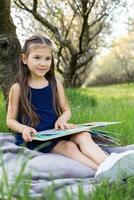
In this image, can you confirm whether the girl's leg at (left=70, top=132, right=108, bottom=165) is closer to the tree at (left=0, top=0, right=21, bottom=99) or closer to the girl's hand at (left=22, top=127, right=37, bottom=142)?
the girl's hand at (left=22, top=127, right=37, bottom=142)

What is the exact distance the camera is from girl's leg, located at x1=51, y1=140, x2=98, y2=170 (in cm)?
345

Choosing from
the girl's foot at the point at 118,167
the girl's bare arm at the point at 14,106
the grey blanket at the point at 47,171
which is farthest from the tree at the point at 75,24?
the girl's foot at the point at 118,167

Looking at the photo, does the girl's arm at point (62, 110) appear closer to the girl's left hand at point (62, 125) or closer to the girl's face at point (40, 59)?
the girl's left hand at point (62, 125)

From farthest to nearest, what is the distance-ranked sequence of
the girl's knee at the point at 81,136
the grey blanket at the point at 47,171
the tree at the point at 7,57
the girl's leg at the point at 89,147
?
1. the tree at the point at 7,57
2. the girl's knee at the point at 81,136
3. the girl's leg at the point at 89,147
4. the grey blanket at the point at 47,171

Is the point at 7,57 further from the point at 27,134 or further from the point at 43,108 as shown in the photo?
the point at 27,134

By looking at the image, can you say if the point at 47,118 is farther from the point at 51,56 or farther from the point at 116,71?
the point at 116,71

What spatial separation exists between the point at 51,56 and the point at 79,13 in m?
7.13

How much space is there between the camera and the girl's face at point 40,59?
3.85 m

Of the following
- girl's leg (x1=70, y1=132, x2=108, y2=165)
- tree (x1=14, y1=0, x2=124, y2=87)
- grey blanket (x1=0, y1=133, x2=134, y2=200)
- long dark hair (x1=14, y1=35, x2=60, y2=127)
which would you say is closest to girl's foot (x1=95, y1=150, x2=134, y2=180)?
grey blanket (x1=0, y1=133, x2=134, y2=200)

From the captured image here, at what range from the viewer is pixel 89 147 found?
3.51 meters

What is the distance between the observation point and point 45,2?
10.7 meters

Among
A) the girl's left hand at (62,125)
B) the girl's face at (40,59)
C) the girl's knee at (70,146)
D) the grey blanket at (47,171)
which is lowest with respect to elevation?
the grey blanket at (47,171)

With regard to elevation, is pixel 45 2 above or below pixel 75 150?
above

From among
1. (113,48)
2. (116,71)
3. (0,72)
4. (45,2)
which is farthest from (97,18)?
(0,72)
